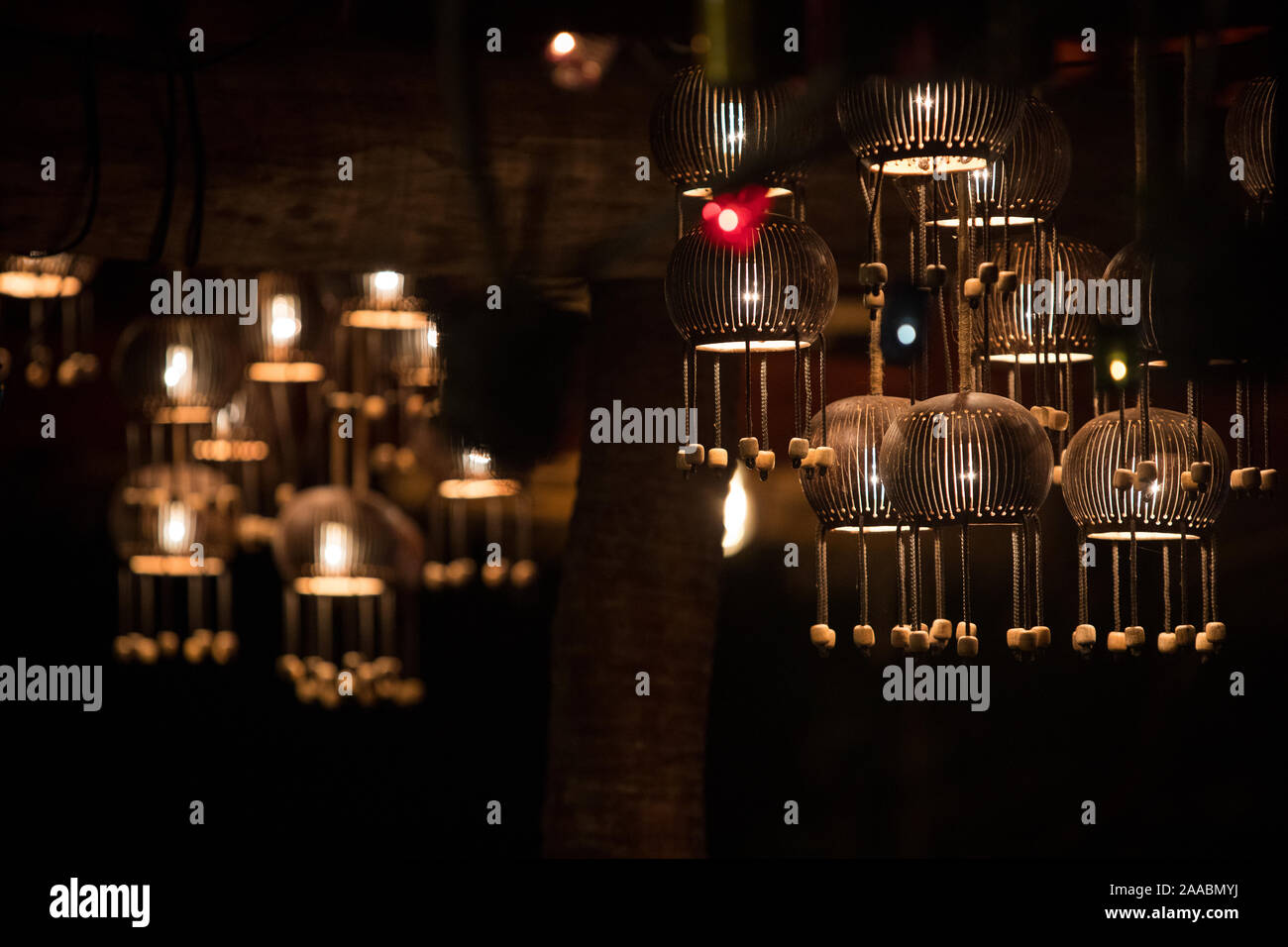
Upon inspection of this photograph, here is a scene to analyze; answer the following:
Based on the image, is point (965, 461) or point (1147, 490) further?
point (1147, 490)

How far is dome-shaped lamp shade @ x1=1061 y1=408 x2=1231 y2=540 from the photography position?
10.3ft

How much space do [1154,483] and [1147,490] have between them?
2 cm

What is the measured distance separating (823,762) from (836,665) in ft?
1.23

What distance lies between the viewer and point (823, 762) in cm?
655

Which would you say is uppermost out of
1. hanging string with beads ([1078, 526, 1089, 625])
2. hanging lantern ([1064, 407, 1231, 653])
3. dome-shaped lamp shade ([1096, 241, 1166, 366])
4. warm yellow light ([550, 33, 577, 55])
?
warm yellow light ([550, 33, 577, 55])

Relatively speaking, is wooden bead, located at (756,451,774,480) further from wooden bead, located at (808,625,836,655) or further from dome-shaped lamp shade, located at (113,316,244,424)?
dome-shaped lamp shade, located at (113,316,244,424)

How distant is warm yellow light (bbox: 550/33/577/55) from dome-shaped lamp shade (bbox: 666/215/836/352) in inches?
41.1

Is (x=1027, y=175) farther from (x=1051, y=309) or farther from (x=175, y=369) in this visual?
(x=175, y=369)

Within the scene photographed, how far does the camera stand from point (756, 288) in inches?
118

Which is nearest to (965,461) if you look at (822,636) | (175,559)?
(822,636)

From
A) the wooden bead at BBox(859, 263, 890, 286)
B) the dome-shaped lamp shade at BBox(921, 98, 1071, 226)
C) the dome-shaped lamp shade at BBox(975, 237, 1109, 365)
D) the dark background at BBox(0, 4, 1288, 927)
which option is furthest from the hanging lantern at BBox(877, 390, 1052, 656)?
the dark background at BBox(0, 4, 1288, 927)

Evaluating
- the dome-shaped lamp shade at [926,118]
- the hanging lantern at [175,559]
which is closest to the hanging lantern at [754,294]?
the dome-shaped lamp shade at [926,118]

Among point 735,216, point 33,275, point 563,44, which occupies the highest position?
point 563,44

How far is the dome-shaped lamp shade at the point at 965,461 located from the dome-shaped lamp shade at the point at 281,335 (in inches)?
126
